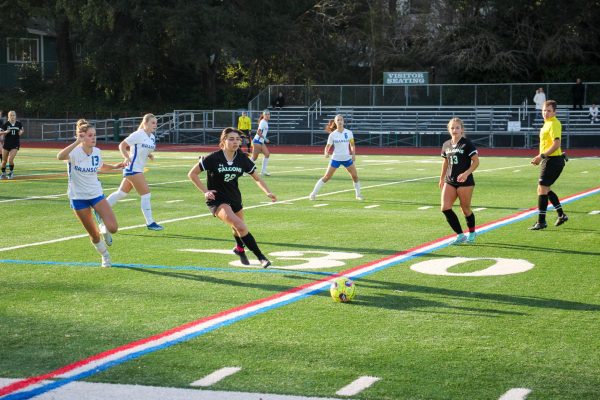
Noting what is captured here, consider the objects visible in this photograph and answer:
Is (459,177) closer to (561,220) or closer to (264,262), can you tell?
Answer: (561,220)

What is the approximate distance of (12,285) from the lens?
9.54 m

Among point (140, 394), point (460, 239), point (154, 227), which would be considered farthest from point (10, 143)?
point (140, 394)

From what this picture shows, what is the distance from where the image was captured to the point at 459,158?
41.5 feet

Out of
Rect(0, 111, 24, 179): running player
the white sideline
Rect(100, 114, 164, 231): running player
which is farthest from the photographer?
Rect(0, 111, 24, 179): running player

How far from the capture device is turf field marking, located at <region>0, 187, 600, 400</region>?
6.04 m

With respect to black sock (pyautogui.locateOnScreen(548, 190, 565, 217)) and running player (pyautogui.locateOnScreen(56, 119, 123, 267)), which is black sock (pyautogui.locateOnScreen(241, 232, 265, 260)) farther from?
black sock (pyautogui.locateOnScreen(548, 190, 565, 217))

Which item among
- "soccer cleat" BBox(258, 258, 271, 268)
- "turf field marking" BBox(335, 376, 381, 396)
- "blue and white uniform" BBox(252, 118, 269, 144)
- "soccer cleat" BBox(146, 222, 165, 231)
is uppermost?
"blue and white uniform" BBox(252, 118, 269, 144)

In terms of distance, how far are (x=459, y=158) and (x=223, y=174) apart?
3.59m

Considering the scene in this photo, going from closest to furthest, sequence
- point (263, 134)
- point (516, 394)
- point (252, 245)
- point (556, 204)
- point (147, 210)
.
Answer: point (516, 394) → point (252, 245) → point (147, 210) → point (556, 204) → point (263, 134)

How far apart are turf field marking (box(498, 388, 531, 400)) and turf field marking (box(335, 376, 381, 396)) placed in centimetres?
84

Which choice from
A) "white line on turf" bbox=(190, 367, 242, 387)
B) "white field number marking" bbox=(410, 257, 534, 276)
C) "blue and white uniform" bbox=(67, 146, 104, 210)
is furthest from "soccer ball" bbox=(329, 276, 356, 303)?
"blue and white uniform" bbox=(67, 146, 104, 210)

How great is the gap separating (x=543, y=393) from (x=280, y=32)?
1926 inches

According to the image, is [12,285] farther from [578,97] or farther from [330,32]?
[330,32]

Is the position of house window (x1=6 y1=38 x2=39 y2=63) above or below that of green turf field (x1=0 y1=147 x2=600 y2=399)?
above
